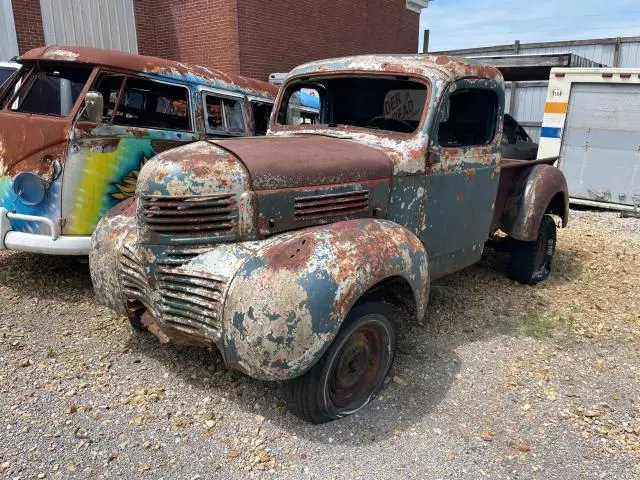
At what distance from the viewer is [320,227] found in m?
2.96

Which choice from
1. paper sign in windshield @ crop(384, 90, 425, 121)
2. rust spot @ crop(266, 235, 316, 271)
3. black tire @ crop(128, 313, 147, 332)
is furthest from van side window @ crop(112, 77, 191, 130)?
rust spot @ crop(266, 235, 316, 271)

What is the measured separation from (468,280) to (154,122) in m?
3.75

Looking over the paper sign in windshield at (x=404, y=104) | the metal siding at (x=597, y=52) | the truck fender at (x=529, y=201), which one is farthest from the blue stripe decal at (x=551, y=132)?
the metal siding at (x=597, y=52)

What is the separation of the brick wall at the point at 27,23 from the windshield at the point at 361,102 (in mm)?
8209

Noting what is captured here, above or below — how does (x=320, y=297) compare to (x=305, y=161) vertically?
below

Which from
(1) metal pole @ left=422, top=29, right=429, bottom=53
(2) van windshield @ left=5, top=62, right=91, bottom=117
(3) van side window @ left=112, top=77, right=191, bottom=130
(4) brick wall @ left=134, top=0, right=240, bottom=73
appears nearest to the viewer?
(2) van windshield @ left=5, top=62, right=91, bottom=117

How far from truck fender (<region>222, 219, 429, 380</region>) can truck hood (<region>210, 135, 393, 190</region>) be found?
40 centimetres

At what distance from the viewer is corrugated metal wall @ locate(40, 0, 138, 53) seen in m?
10.4

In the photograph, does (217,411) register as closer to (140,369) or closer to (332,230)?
(140,369)

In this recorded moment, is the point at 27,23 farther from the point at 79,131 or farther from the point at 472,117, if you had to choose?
the point at 472,117

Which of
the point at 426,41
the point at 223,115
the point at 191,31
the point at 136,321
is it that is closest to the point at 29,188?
the point at 136,321

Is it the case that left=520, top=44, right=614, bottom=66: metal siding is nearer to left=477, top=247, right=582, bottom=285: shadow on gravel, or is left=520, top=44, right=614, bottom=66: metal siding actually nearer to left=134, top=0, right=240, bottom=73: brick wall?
left=134, top=0, right=240, bottom=73: brick wall

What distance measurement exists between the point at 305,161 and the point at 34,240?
2.77 metres

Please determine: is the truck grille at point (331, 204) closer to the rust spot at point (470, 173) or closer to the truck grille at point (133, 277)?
the truck grille at point (133, 277)
